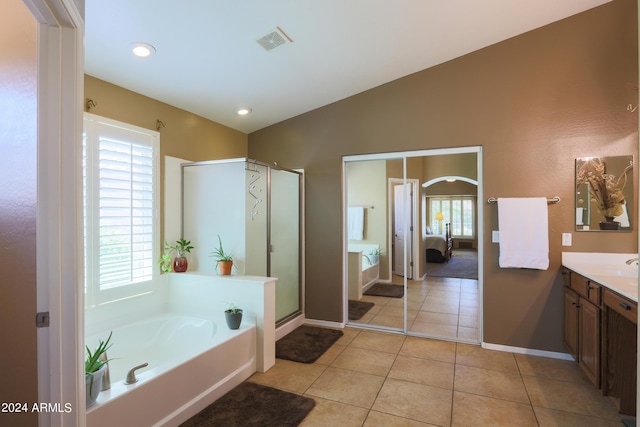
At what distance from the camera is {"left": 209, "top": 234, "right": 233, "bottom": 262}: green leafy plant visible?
128 inches

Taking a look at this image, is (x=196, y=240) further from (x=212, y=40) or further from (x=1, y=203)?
(x=1, y=203)

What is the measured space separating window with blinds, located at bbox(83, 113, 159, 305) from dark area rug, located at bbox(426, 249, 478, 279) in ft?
16.7

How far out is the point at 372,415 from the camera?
227 cm

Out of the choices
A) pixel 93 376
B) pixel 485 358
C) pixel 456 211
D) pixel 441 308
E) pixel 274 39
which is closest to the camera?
pixel 93 376

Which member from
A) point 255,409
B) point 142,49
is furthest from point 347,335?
point 142,49

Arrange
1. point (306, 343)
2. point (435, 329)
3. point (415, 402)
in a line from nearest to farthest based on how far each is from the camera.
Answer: point (415, 402), point (306, 343), point (435, 329)

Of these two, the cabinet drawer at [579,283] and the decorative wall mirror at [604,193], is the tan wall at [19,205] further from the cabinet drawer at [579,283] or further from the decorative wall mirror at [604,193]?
the decorative wall mirror at [604,193]

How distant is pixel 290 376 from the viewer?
2801 mm

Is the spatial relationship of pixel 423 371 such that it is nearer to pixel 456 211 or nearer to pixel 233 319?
pixel 233 319

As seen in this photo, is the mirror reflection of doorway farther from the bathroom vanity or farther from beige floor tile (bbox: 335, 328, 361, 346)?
the bathroom vanity

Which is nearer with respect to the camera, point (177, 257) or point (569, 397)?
point (569, 397)

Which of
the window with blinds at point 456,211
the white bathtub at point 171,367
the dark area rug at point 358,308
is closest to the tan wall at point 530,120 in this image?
the dark area rug at point 358,308

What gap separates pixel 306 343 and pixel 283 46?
2943mm

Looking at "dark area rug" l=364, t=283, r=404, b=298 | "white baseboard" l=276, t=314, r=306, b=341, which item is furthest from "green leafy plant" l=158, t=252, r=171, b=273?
"dark area rug" l=364, t=283, r=404, b=298
